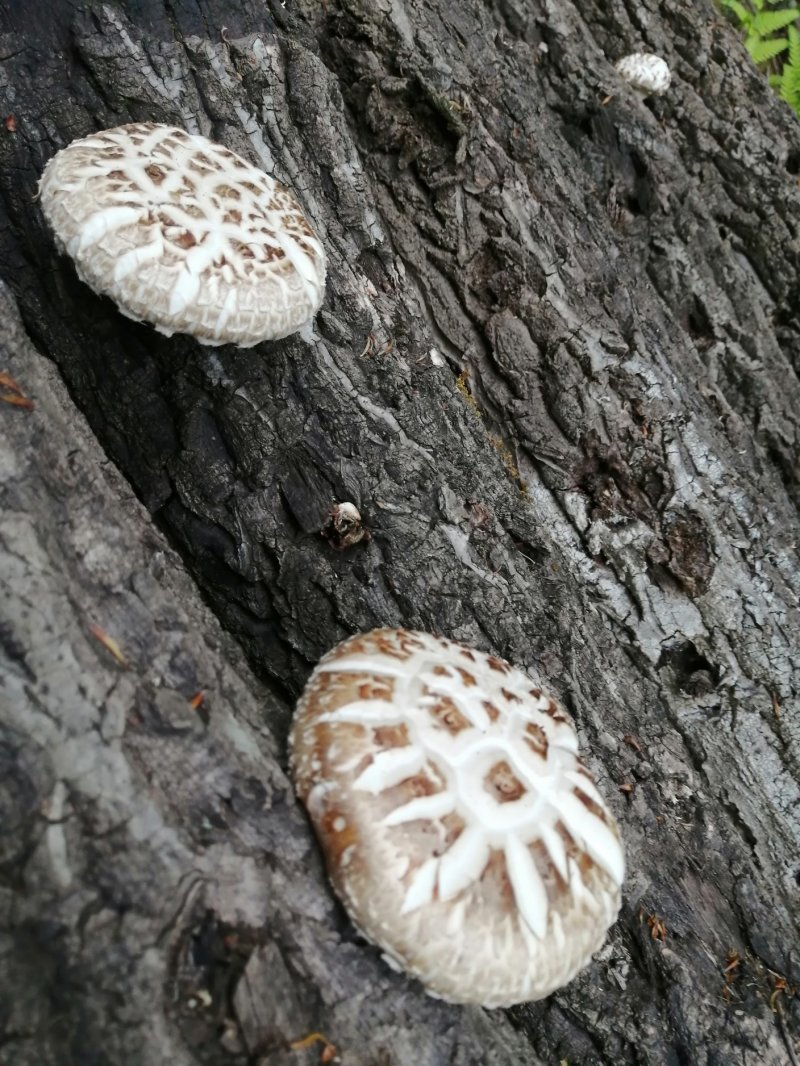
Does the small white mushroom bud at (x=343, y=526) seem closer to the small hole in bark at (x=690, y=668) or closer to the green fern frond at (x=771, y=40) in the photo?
the small hole in bark at (x=690, y=668)

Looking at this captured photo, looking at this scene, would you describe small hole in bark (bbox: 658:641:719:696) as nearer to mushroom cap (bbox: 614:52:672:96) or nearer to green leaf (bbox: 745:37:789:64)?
mushroom cap (bbox: 614:52:672:96)

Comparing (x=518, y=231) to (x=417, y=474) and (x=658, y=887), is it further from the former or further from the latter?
(x=658, y=887)

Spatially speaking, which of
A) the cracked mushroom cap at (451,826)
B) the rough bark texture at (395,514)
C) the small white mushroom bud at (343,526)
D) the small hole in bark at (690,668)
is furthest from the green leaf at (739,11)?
the cracked mushroom cap at (451,826)

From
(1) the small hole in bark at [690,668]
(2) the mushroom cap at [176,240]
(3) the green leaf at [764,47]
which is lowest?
(1) the small hole in bark at [690,668]

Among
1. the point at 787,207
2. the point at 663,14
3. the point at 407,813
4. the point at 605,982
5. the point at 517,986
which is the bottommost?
the point at 605,982

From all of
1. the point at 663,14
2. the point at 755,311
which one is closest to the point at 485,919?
the point at 755,311

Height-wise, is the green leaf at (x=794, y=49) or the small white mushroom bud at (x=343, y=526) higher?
the green leaf at (x=794, y=49)
